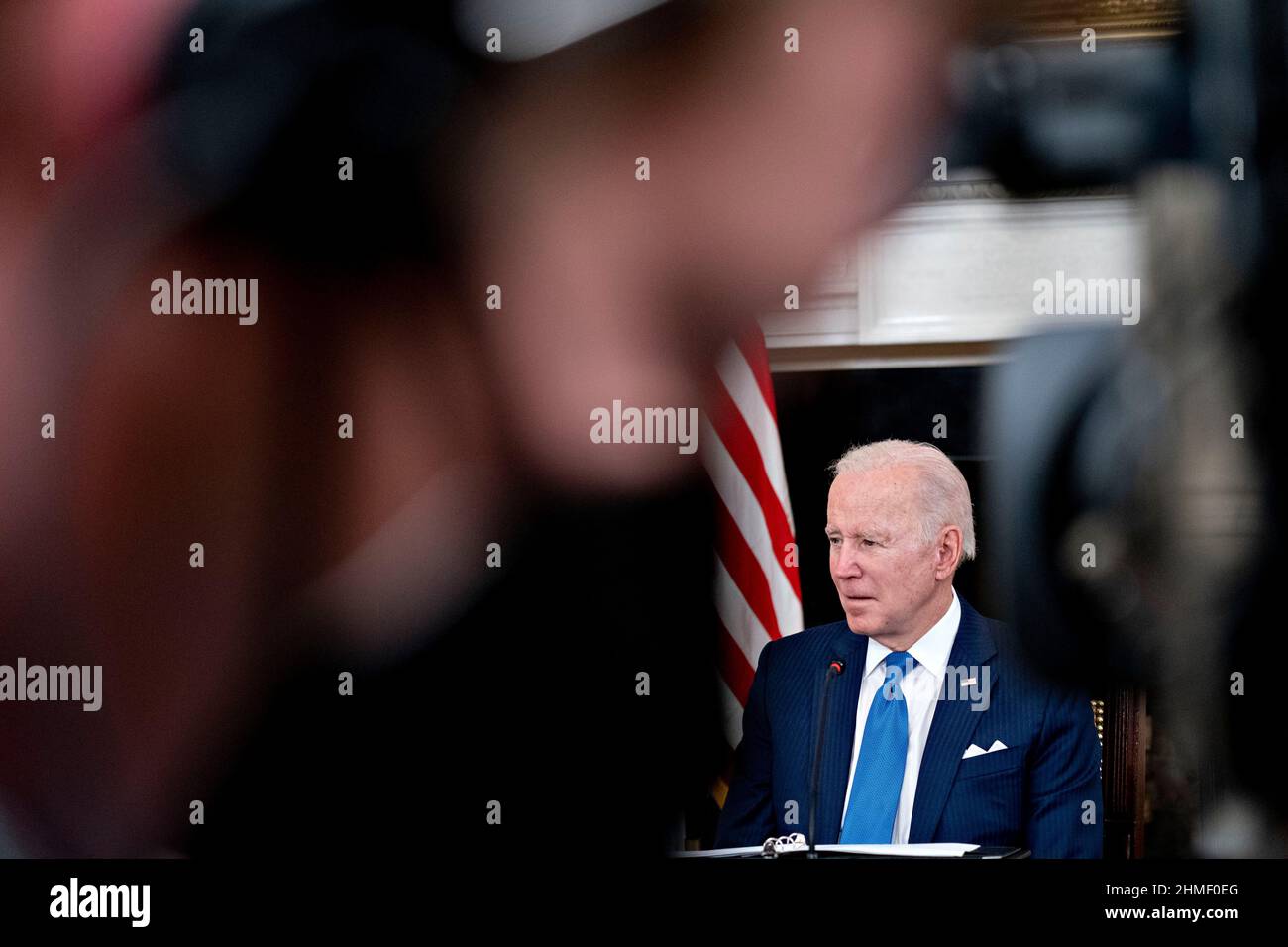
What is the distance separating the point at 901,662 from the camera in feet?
9.57

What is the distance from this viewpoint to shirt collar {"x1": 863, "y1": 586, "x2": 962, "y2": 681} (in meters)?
2.91

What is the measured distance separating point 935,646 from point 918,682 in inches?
3.4

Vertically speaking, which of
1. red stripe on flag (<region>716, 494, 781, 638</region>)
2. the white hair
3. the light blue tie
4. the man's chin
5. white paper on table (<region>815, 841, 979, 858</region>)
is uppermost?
the white hair

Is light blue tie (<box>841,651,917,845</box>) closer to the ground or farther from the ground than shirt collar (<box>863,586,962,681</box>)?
closer to the ground

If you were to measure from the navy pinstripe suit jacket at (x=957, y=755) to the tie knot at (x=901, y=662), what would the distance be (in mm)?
58

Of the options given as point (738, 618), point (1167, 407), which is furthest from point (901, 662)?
point (1167, 407)

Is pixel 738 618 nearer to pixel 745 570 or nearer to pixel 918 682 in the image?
pixel 745 570

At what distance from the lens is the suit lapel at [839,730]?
9.53ft

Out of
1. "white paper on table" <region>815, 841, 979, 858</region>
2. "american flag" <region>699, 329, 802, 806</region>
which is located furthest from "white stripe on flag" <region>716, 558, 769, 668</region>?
"white paper on table" <region>815, 841, 979, 858</region>

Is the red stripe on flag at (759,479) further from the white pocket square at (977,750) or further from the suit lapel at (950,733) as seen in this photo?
the white pocket square at (977,750)

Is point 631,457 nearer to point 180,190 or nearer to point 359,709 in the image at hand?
point 359,709

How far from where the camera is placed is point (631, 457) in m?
2.99

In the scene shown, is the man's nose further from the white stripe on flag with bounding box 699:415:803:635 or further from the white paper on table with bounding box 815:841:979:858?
the white paper on table with bounding box 815:841:979:858

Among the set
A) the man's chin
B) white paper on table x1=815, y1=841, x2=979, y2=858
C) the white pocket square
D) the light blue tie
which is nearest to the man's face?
the man's chin
